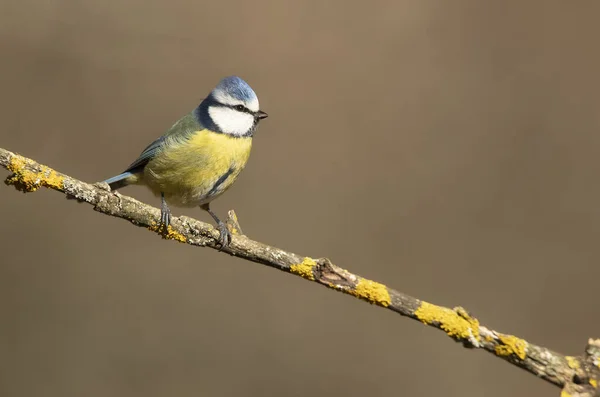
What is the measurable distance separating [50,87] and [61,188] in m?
2.06

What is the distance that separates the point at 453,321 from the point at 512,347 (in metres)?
0.13

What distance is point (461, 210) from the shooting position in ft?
11.0

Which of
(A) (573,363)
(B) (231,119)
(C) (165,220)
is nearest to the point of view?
(A) (573,363)

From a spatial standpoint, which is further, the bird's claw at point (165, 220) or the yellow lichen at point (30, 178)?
the bird's claw at point (165, 220)

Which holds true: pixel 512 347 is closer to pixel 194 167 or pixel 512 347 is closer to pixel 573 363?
pixel 573 363

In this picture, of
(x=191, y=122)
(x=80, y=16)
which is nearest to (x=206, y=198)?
(x=191, y=122)

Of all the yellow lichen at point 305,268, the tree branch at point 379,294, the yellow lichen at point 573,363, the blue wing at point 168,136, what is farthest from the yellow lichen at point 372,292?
the blue wing at point 168,136

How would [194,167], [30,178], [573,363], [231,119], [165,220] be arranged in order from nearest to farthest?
[573,363]
[30,178]
[165,220]
[194,167]
[231,119]

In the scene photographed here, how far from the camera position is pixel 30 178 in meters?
1.39

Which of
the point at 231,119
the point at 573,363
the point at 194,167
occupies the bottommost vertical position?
the point at 573,363

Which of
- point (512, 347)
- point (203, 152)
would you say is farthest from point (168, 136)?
point (512, 347)

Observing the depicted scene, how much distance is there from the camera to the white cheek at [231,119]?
2.18 meters

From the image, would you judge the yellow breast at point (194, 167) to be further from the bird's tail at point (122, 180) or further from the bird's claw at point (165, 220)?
the bird's claw at point (165, 220)

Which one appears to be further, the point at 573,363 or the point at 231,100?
the point at 231,100
